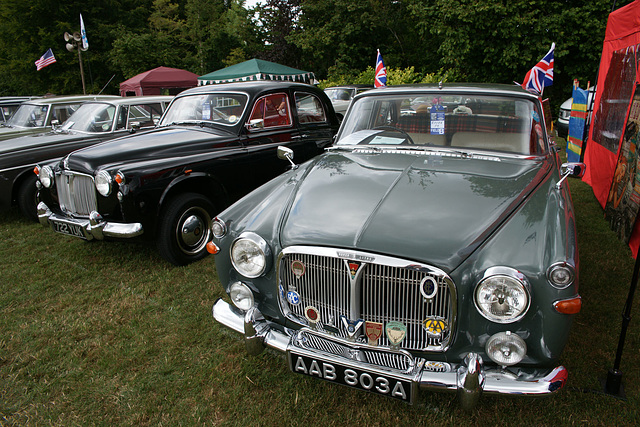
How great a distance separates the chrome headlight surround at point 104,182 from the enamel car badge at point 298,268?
8.48 ft

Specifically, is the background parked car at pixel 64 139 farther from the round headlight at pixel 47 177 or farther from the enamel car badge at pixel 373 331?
the enamel car badge at pixel 373 331

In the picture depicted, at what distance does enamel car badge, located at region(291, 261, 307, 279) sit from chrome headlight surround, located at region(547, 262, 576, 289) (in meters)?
1.22

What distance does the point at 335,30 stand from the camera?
25.5 m

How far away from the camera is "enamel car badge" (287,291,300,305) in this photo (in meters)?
2.35

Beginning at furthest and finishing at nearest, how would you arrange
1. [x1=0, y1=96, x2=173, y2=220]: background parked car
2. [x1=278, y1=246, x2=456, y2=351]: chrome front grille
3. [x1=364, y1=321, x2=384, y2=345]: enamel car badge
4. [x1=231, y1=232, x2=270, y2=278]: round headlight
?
[x1=0, y1=96, x2=173, y2=220]: background parked car
[x1=231, y1=232, x2=270, y2=278]: round headlight
[x1=364, y1=321, x2=384, y2=345]: enamel car badge
[x1=278, y1=246, x2=456, y2=351]: chrome front grille

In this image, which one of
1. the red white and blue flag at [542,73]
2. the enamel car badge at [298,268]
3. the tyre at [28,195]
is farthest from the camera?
the red white and blue flag at [542,73]

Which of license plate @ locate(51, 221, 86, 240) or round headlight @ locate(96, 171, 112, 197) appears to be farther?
license plate @ locate(51, 221, 86, 240)

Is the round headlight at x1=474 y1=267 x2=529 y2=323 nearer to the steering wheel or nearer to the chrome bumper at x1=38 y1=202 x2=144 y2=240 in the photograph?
the steering wheel

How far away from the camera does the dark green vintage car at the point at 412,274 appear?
195 centimetres

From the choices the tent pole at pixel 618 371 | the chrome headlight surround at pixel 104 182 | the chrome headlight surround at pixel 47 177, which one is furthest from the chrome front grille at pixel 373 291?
the chrome headlight surround at pixel 47 177

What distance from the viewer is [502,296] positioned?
194cm

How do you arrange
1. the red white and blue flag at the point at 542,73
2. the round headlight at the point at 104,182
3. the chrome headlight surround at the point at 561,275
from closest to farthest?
the chrome headlight surround at the point at 561,275, the round headlight at the point at 104,182, the red white and blue flag at the point at 542,73

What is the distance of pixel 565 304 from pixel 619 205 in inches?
156

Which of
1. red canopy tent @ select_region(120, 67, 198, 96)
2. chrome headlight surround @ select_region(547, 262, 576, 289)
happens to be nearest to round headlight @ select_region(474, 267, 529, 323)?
chrome headlight surround @ select_region(547, 262, 576, 289)
